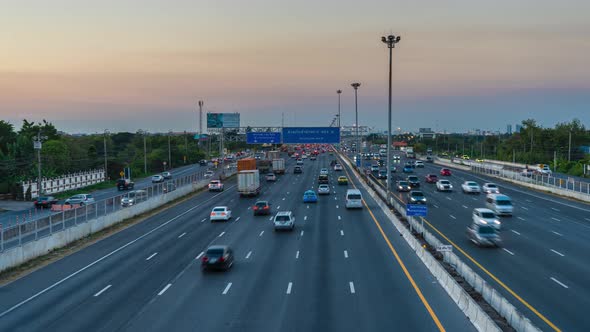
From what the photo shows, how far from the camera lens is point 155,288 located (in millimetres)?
22766

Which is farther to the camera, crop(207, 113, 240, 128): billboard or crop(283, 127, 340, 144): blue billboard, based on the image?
crop(207, 113, 240, 128): billboard

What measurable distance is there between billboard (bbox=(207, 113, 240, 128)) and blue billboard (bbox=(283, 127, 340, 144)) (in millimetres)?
8918

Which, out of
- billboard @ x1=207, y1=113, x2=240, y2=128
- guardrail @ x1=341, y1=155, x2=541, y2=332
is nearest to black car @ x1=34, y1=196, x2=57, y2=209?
billboard @ x1=207, y1=113, x2=240, y2=128

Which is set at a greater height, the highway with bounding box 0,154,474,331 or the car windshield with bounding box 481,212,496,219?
the car windshield with bounding box 481,212,496,219

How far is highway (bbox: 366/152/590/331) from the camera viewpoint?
752 inches

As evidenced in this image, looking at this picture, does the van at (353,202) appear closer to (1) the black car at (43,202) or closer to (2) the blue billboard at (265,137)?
(1) the black car at (43,202)

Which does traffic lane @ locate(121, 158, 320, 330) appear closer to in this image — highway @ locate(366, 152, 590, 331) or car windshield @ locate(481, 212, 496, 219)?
highway @ locate(366, 152, 590, 331)

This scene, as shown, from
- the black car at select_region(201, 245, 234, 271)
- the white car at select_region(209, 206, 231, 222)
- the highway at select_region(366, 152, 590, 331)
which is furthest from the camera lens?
the white car at select_region(209, 206, 231, 222)

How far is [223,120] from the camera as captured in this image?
90062 millimetres

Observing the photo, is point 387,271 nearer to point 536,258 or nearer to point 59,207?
point 536,258

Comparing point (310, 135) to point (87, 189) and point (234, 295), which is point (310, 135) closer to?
point (87, 189)

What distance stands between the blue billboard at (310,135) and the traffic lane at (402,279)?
51.0 m

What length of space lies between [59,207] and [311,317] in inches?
1644

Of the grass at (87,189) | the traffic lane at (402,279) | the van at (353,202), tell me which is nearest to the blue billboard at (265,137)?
the grass at (87,189)
